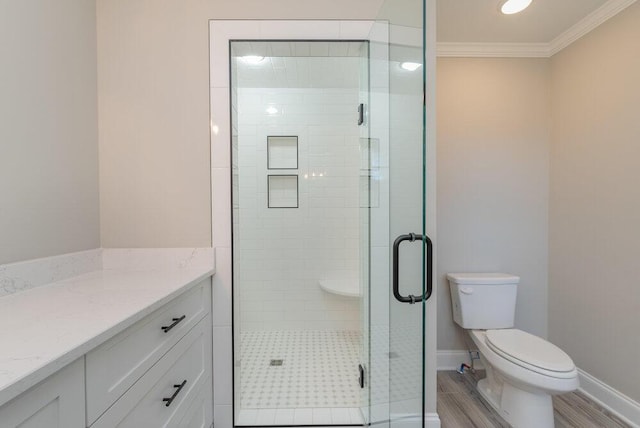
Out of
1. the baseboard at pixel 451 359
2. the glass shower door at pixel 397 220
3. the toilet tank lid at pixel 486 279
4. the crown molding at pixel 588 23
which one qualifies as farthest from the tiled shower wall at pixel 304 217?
the crown molding at pixel 588 23

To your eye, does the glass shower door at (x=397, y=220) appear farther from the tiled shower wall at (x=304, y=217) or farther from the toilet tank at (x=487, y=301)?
the tiled shower wall at (x=304, y=217)

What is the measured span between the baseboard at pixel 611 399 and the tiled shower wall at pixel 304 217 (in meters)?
1.64

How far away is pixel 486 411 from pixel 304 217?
1912mm

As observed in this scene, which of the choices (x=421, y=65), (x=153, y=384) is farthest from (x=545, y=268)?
(x=153, y=384)

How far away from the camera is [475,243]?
80.4 inches

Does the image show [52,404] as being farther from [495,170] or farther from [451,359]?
[495,170]

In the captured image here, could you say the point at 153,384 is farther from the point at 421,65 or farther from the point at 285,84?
the point at 285,84

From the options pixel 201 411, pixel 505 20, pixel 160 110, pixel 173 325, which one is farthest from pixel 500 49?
pixel 201 411

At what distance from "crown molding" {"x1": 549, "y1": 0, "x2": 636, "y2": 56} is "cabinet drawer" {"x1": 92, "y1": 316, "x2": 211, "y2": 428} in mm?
2813

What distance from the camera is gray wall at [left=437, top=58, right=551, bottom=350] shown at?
2023mm

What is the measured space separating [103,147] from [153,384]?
117 cm

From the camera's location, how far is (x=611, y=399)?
62.6 inches

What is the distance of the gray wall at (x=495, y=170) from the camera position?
2.02 metres

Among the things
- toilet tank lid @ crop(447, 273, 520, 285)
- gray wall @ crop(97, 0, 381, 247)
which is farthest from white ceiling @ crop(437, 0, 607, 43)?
toilet tank lid @ crop(447, 273, 520, 285)
